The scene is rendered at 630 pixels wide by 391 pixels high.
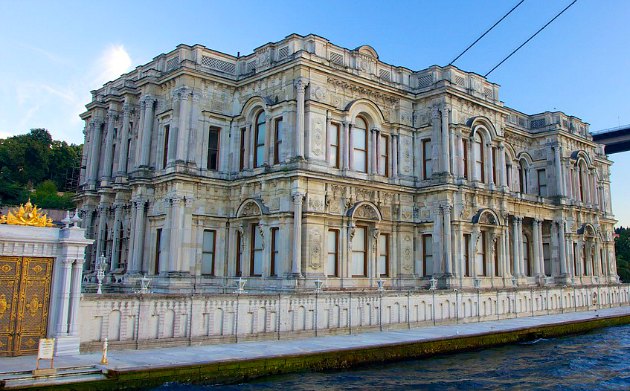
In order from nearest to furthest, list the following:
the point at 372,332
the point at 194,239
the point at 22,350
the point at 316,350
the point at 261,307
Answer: the point at 22,350, the point at 316,350, the point at 261,307, the point at 372,332, the point at 194,239

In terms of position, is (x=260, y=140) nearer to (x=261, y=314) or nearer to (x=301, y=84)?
(x=301, y=84)

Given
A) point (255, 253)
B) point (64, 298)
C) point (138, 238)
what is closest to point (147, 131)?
point (138, 238)

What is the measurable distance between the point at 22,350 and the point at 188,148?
13774 mm

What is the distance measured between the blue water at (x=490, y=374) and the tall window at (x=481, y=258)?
823 centimetres

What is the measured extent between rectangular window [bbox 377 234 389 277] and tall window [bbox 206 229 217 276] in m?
7.52

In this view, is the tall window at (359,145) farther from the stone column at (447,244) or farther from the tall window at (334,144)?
the stone column at (447,244)

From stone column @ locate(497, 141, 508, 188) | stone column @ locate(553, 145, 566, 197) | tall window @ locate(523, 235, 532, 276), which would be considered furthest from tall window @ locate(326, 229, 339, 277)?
stone column @ locate(553, 145, 566, 197)

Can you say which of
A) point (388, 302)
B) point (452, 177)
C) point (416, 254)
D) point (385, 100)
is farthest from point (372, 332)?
point (385, 100)

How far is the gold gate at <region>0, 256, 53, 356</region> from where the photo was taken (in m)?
11.5

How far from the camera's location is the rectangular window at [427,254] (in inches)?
1045

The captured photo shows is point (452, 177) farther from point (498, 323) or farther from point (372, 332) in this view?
point (372, 332)

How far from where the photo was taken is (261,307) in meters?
15.6

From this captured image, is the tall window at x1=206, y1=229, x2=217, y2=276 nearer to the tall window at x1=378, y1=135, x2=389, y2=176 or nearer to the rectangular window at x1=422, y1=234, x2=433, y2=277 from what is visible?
the tall window at x1=378, y1=135, x2=389, y2=176

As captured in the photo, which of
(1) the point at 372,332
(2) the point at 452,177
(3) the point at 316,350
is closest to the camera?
(3) the point at 316,350
